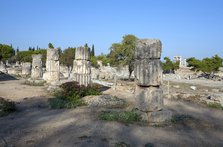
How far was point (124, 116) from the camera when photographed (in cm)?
848

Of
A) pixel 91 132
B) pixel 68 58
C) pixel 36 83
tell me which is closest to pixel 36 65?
pixel 36 83

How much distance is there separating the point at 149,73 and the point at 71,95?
575 cm

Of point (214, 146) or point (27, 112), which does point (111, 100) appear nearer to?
point (27, 112)

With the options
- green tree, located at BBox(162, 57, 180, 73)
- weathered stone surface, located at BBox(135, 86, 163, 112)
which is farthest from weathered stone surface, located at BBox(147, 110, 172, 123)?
green tree, located at BBox(162, 57, 180, 73)

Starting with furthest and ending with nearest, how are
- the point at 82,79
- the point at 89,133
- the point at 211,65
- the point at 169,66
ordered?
the point at 169,66
the point at 211,65
the point at 82,79
the point at 89,133

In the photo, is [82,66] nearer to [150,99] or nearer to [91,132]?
[150,99]

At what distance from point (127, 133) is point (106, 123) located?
113cm

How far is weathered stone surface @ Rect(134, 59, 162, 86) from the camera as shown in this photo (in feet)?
→ 28.6

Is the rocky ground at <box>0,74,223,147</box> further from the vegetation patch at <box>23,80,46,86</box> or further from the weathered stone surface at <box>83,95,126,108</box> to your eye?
the vegetation patch at <box>23,80,46,86</box>

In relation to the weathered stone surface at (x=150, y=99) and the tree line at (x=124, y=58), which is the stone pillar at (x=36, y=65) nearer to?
the tree line at (x=124, y=58)

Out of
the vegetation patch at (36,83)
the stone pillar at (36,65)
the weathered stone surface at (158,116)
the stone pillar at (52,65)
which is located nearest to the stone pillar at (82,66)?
the stone pillar at (52,65)

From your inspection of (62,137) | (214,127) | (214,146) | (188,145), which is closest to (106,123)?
(62,137)

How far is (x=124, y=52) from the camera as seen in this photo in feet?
115

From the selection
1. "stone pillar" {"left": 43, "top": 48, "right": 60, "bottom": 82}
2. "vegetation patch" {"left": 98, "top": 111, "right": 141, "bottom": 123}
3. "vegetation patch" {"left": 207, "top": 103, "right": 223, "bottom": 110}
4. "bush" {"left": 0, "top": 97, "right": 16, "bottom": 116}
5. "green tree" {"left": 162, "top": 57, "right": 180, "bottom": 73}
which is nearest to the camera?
"vegetation patch" {"left": 98, "top": 111, "right": 141, "bottom": 123}
